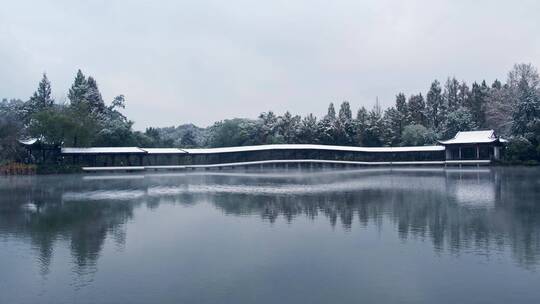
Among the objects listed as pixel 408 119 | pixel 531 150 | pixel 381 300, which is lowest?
pixel 381 300

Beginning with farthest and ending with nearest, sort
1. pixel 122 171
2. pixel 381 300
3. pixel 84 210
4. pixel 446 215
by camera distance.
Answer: pixel 122 171
pixel 84 210
pixel 446 215
pixel 381 300

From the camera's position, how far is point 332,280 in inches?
356

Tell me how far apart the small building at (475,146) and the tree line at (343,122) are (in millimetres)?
1791

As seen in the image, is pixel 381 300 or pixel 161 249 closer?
pixel 381 300

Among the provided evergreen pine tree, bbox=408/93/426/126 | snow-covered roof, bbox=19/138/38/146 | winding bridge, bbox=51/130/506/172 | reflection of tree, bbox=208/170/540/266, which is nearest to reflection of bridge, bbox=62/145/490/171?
winding bridge, bbox=51/130/506/172

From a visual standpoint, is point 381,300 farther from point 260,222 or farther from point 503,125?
point 503,125

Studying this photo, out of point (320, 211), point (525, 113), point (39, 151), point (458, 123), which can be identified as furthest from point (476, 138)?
point (39, 151)

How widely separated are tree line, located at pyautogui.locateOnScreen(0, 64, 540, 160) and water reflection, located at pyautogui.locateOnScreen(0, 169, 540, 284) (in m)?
18.4

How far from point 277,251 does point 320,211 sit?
625 cm

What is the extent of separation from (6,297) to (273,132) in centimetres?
5415

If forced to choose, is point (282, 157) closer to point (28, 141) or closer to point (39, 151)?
point (39, 151)

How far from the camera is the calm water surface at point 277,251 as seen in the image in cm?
841

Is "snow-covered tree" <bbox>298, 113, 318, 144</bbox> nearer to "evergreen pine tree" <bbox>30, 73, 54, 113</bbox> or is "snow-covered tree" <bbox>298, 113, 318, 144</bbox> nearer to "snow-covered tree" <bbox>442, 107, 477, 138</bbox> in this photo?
"snow-covered tree" <bbox>442, 107, 477, 138</bbox>

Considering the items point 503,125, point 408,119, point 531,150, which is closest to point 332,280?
point 531,150
